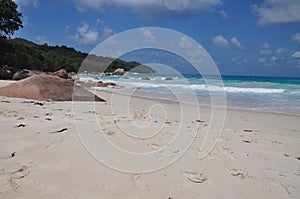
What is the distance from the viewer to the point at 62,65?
179ft

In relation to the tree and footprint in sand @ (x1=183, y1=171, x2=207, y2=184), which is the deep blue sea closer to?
footprint in sand @ (x1=183, y1=171, x2=207, y2=184)

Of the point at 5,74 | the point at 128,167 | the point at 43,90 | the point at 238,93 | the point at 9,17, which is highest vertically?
the point at 9,17

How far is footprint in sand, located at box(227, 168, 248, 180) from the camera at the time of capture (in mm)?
2200

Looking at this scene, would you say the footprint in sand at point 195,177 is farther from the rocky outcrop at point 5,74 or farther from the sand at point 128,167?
the rocky outcrop at point 5,74

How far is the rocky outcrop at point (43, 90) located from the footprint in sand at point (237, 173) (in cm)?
518

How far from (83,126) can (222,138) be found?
6.53ft

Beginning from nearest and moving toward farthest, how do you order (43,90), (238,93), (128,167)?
(128,167) → (43,90) → (238,93)

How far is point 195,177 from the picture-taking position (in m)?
2.09

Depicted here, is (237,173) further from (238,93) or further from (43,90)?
(238,93)

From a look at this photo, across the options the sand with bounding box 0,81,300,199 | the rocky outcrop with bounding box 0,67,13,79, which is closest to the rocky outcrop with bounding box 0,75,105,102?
the sand with bounding box 0,81,300,199

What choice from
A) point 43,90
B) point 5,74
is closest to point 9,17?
point 5,74

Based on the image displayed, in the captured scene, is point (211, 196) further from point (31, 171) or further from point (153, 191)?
point (31, 171)

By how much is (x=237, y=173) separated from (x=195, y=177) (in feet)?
1.46

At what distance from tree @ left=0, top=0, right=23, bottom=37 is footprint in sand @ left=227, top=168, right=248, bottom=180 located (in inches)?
972
